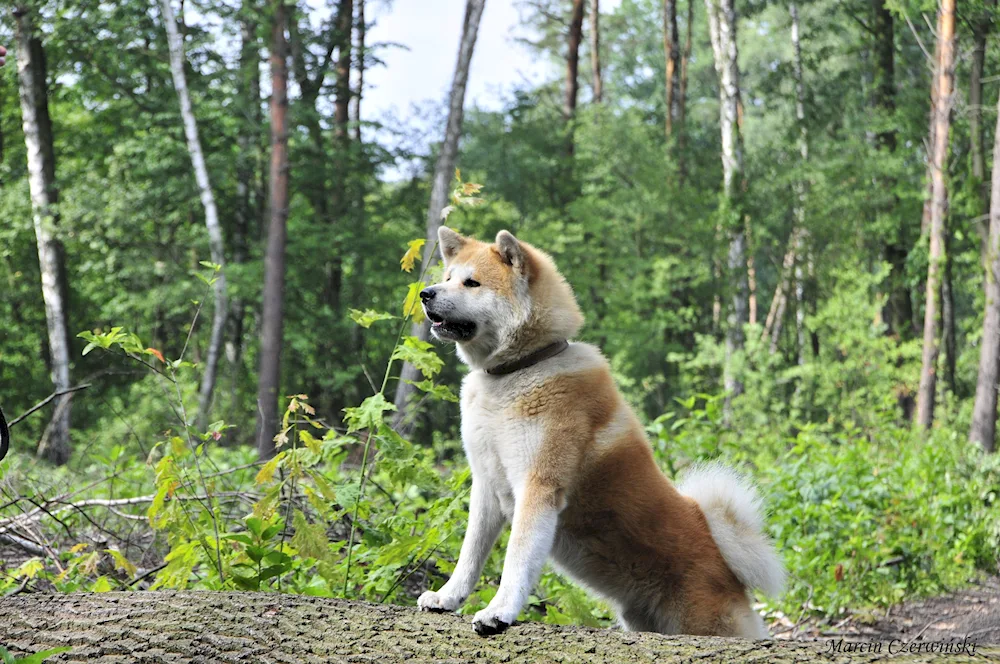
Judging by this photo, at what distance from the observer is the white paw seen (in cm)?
311

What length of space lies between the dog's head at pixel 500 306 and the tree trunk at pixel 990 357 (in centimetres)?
946

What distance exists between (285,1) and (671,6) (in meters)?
12.0

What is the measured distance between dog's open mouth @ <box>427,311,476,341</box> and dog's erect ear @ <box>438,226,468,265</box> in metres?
0.38

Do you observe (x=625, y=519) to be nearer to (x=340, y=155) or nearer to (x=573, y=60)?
(x=340, y=155)

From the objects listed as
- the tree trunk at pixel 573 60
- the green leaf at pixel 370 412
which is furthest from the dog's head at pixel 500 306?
the tree trunk at pixel 573 60

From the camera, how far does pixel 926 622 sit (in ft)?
18.5

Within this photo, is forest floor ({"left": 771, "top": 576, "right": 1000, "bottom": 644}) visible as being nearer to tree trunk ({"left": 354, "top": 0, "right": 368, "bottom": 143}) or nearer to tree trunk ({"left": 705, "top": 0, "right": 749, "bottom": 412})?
tree trunk ({"left": 705, "top": 0, "right": 749, "bottom": 412})

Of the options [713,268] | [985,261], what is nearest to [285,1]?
[985,261]

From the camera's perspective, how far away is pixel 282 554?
3426mm

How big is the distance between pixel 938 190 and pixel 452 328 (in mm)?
13082

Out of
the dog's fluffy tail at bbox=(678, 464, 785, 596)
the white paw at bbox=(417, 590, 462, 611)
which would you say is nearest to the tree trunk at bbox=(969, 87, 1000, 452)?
the dog's fluffy tail at bbox=(678, 464, 785, 596)

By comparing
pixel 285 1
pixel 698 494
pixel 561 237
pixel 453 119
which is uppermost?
pixel 285 1

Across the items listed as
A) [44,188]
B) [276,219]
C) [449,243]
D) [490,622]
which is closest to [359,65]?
[276,219]

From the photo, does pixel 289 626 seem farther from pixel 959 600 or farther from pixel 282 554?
pixel 959 600
